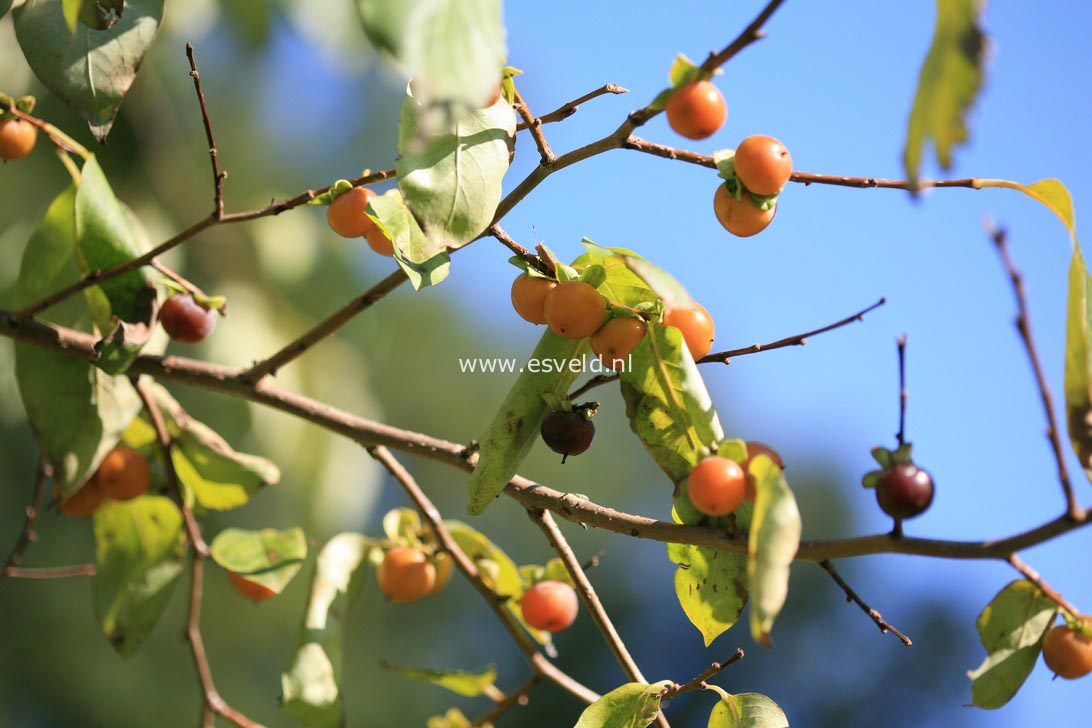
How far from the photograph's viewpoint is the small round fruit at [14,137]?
110cm

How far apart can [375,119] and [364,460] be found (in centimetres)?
236

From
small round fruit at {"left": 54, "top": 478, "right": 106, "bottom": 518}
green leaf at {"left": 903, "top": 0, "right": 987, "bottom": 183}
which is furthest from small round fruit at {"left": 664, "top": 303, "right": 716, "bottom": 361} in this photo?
small round fruit at {"left": 54, "top": 478, "right": 106, "bottom": 518}

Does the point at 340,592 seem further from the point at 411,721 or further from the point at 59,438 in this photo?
the point at 411,721

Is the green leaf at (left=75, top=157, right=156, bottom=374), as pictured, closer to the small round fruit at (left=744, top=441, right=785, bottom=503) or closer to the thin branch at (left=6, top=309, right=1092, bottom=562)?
the thin branch at (left=6, top=309, right=1092, bottom=562)

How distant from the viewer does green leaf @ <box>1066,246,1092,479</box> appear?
62 centimetres

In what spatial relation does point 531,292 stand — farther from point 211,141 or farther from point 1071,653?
point 1071,653

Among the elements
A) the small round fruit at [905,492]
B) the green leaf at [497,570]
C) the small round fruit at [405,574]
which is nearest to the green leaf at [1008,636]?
the small round fruit at [905,492]

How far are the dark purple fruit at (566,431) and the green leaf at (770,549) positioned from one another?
0.21m

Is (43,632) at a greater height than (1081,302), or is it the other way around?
(1081,302)

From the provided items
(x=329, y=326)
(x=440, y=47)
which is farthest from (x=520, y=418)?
(x=440, y=47)

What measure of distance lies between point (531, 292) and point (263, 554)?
63 cm

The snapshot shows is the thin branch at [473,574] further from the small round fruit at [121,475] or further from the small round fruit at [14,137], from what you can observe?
the small round fruit at [14,137]

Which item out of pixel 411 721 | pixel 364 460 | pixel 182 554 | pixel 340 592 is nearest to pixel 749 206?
pixel 340 592

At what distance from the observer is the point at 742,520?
0.76 m
